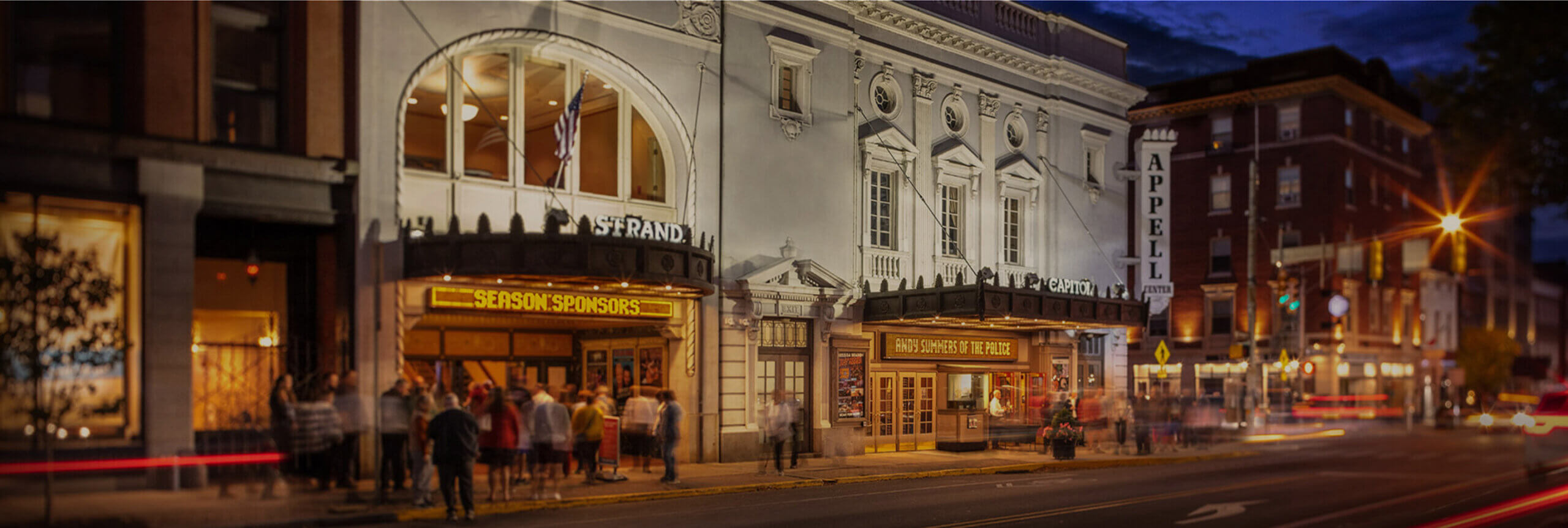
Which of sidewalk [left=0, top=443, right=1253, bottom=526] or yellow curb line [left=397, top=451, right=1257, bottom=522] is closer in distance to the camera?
sidewalk [left=0, top=443, right=1253, bottom=526]

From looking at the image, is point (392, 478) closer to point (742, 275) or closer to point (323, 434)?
point (323, 434)

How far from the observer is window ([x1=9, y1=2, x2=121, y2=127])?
16.8 metres

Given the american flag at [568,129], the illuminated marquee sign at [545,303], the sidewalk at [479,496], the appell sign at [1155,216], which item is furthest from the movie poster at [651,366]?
the appell sign at [1155,216]

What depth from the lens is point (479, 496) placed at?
18.3 metres

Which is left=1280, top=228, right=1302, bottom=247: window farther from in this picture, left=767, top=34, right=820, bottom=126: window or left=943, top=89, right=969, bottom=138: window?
left=767, top=34, right=820, bottom=126: window

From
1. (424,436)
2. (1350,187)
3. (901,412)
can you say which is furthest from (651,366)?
(1350,187)

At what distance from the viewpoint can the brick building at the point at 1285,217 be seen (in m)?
56.8

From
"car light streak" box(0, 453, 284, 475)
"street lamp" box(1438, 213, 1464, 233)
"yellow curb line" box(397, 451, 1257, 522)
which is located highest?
"street lamp" box(1438, 213, 1464, 233)

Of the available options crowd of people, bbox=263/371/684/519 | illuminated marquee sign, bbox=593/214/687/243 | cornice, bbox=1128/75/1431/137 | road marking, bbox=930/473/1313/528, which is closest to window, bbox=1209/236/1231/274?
cornice, bbox=1128/75/1431/137

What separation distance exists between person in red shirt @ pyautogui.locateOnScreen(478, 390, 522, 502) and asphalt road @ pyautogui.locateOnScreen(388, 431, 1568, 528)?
2.93 ft

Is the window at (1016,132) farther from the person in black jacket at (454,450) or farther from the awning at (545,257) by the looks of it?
the person in black jacket at (454,450)

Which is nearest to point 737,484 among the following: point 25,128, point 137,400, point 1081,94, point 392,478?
point 392,478

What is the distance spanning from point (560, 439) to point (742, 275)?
8126mm

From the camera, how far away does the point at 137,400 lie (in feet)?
57.9
